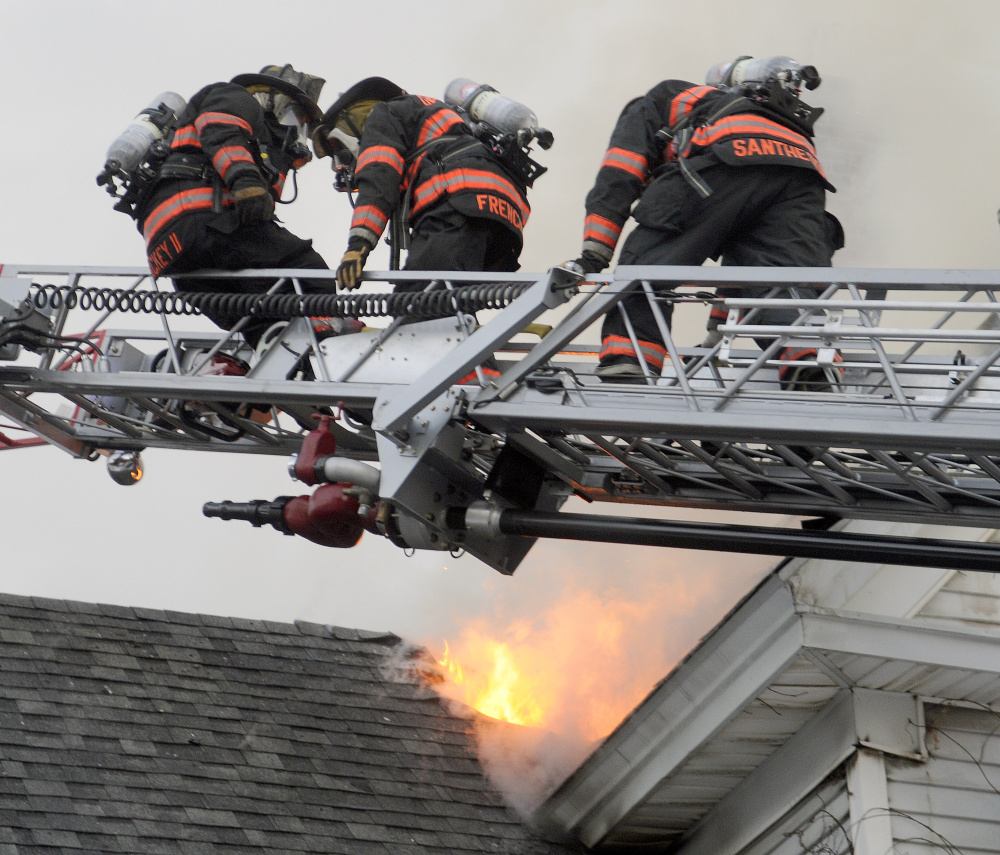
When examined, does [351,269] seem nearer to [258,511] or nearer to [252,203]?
[252,203]

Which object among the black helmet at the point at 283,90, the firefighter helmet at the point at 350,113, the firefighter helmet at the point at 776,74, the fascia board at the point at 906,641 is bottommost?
the fascia board at the point at 906,641

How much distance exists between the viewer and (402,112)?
250 inches

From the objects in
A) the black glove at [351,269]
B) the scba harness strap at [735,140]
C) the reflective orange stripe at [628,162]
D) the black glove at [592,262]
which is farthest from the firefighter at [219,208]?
the scba harness strap at [735,140]

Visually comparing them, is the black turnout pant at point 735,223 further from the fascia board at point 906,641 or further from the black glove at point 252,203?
the black glove at point 252,203

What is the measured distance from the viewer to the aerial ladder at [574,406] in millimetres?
4652

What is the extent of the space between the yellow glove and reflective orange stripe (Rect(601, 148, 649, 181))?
1.15 meters

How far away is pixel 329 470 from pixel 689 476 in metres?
1.41

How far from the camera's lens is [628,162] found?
611 centimetres

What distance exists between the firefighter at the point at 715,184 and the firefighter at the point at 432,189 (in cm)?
46

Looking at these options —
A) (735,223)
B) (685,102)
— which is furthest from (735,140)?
(685,102)

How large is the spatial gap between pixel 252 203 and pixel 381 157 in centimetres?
63

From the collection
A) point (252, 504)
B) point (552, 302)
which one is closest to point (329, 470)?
point (252, 504)

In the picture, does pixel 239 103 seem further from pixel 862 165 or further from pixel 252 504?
pixel 862 165

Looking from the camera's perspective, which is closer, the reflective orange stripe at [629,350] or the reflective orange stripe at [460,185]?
the reflective orange stripe at [629,350]
